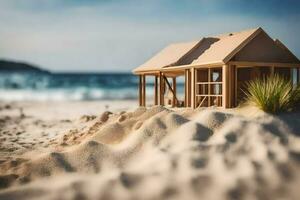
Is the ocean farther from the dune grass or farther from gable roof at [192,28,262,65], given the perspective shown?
the dune grass

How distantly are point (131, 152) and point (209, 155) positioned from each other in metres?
1.79

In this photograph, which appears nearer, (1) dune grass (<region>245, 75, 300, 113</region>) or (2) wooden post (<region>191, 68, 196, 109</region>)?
(1) dune grass (<region>245, 75, 300, 113</region>)

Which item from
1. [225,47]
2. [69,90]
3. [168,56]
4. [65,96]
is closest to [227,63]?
[225,47]

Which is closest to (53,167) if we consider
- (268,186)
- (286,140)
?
(268,186)

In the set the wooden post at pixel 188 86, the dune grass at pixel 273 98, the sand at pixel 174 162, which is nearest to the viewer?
the sand at pixel 174 162

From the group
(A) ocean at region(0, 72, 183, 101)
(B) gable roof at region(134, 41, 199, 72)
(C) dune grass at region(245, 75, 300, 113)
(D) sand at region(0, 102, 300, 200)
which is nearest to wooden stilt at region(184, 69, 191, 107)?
(B) gable roof at region(134, 41, 199, 72)

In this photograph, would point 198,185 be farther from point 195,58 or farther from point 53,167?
point 195,58

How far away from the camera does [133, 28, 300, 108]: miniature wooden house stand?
44.7 feet

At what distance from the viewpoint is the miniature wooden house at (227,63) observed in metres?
13.6

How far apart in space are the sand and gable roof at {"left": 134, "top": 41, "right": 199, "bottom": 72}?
Answer: 4610 millimetres

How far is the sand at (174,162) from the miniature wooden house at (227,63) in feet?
5.36

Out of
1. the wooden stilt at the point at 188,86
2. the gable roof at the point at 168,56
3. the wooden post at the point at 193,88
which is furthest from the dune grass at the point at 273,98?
the gable roof at the point at 168,56

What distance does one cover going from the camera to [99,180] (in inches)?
370

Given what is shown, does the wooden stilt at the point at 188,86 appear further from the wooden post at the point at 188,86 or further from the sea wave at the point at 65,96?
the sea wave at the point at 65,96
